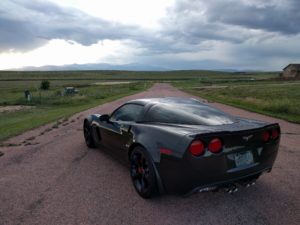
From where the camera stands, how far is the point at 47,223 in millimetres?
3283

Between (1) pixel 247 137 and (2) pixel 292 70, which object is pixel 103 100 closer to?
(1) pixel 247 137

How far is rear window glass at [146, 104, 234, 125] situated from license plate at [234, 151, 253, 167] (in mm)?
637

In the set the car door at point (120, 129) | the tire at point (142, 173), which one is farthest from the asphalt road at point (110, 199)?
the car door at point (120, 129)

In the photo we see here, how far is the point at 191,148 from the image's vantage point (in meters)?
3.22

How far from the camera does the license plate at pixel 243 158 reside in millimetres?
3459

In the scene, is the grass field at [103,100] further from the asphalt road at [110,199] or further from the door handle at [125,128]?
the door handle at [125,128]

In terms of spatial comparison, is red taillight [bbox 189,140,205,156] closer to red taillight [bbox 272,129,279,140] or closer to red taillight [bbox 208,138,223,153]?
red taillight [bbox 208,138,223,153]

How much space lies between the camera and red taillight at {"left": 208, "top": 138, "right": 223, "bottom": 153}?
→ 3285 millimetres

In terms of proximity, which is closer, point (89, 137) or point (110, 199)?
point (110, 199)

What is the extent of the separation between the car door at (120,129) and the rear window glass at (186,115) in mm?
387

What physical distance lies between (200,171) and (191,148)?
292 mm

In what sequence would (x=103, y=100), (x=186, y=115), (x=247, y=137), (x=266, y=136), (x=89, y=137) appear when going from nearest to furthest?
(x=247, y=137), (x=266, y=136), (x=186, y=115), (x=89, y=137), (x=103, y=100)

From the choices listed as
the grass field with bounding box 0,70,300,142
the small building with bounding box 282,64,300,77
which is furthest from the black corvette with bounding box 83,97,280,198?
the small building with bounding box 282,64,300,77

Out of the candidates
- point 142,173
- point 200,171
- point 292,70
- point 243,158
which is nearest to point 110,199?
point 142,173
